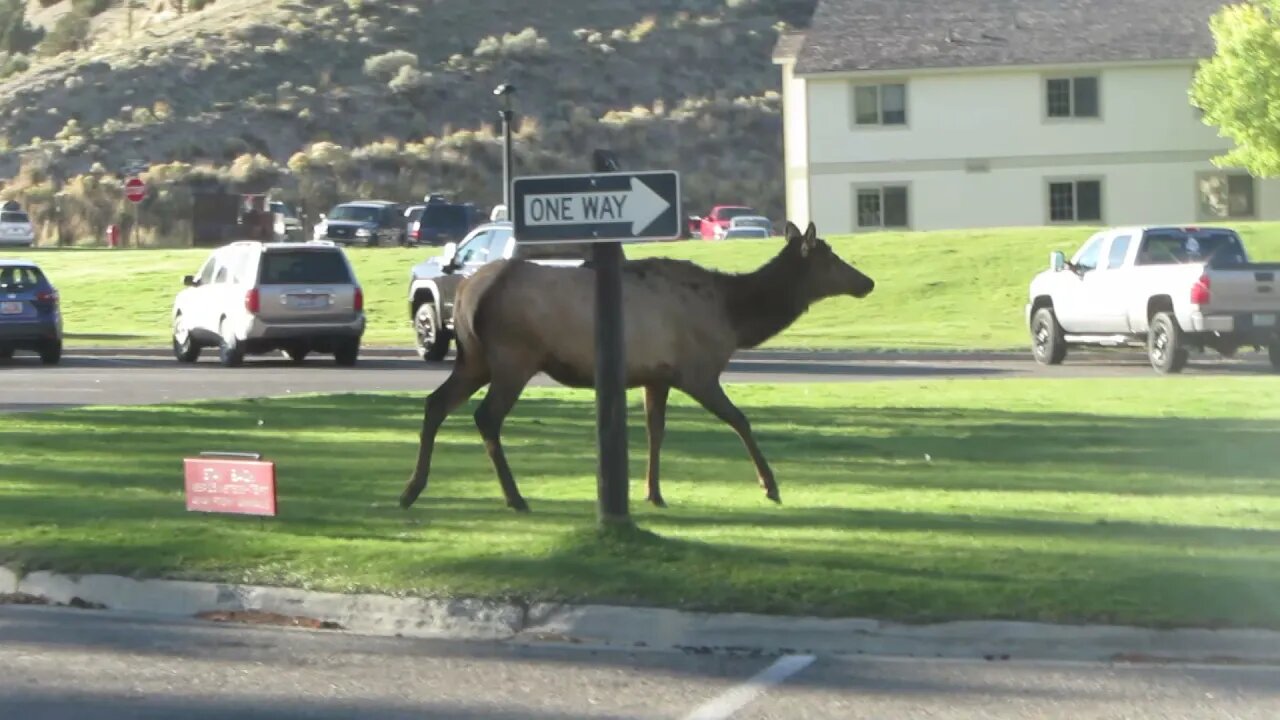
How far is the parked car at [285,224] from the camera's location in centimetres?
6134

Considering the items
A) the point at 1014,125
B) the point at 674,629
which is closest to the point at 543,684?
the point at 674,629

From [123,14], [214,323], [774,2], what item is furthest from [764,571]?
[123,14]

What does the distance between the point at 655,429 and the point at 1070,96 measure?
43981 mm

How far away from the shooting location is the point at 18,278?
105 ft

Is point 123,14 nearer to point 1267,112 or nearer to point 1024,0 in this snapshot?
point 1024,0

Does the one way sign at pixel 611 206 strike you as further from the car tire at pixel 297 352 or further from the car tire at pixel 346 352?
the car tire at pixel 297 352

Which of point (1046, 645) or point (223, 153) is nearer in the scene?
point (1046, 645)

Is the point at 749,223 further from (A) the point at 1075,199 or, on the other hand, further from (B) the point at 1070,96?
(B) the point at 1070,96

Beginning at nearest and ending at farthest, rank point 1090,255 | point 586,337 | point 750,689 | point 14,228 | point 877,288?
point 750,689 → point 586,337 → point 1090,255 → point 877,288 → point 14,228

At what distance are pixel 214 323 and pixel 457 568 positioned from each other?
20.3 m

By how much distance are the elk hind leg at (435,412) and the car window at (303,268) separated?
16.4 meters

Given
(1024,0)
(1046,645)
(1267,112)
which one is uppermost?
(1024,0)

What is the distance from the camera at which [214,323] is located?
3027 cm

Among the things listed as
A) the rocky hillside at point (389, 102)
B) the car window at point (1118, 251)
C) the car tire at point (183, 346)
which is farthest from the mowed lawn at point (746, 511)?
the rocky hillside at point (389, 102)
